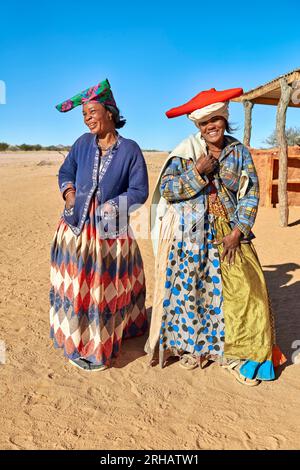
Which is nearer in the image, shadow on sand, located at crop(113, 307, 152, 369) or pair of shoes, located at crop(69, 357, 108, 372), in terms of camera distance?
pair of shoes, located at crop(69, 357, 108, 372)

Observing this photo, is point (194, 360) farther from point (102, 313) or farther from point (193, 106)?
point (193, 106)

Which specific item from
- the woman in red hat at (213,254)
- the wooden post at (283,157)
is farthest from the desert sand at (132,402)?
the wooden post at (283,157)

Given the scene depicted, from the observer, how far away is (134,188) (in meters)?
3.02

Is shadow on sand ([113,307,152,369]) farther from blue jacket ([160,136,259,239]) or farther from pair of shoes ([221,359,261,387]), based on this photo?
blue jacket ([160,136,259,239])

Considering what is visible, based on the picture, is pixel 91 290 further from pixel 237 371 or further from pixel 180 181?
pixel 237 371

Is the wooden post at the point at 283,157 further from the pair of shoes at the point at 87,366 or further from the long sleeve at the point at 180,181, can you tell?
the pair of shoes at the point at 87,366

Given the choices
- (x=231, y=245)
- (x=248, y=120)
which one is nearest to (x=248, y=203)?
(x=231, y=245)

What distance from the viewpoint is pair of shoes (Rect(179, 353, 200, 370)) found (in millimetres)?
3199

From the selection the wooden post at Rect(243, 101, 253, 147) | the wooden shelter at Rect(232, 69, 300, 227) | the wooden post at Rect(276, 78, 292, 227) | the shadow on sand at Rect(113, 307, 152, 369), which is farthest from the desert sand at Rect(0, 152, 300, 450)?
the wooden post at Rect(243, 101, 253, 147)

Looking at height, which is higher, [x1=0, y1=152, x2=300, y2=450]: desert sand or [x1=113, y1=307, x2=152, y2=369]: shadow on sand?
[x1=113, y1=307, x2=152, y2=369]: shadow on sand

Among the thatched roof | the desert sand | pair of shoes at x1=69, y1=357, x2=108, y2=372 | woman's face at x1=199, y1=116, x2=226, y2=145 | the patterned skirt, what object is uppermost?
the thatched roof

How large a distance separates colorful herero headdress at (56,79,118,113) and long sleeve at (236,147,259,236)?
1029mm

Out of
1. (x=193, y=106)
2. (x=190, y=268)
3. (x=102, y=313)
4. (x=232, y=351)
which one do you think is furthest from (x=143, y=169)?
(x=232, y=351)
